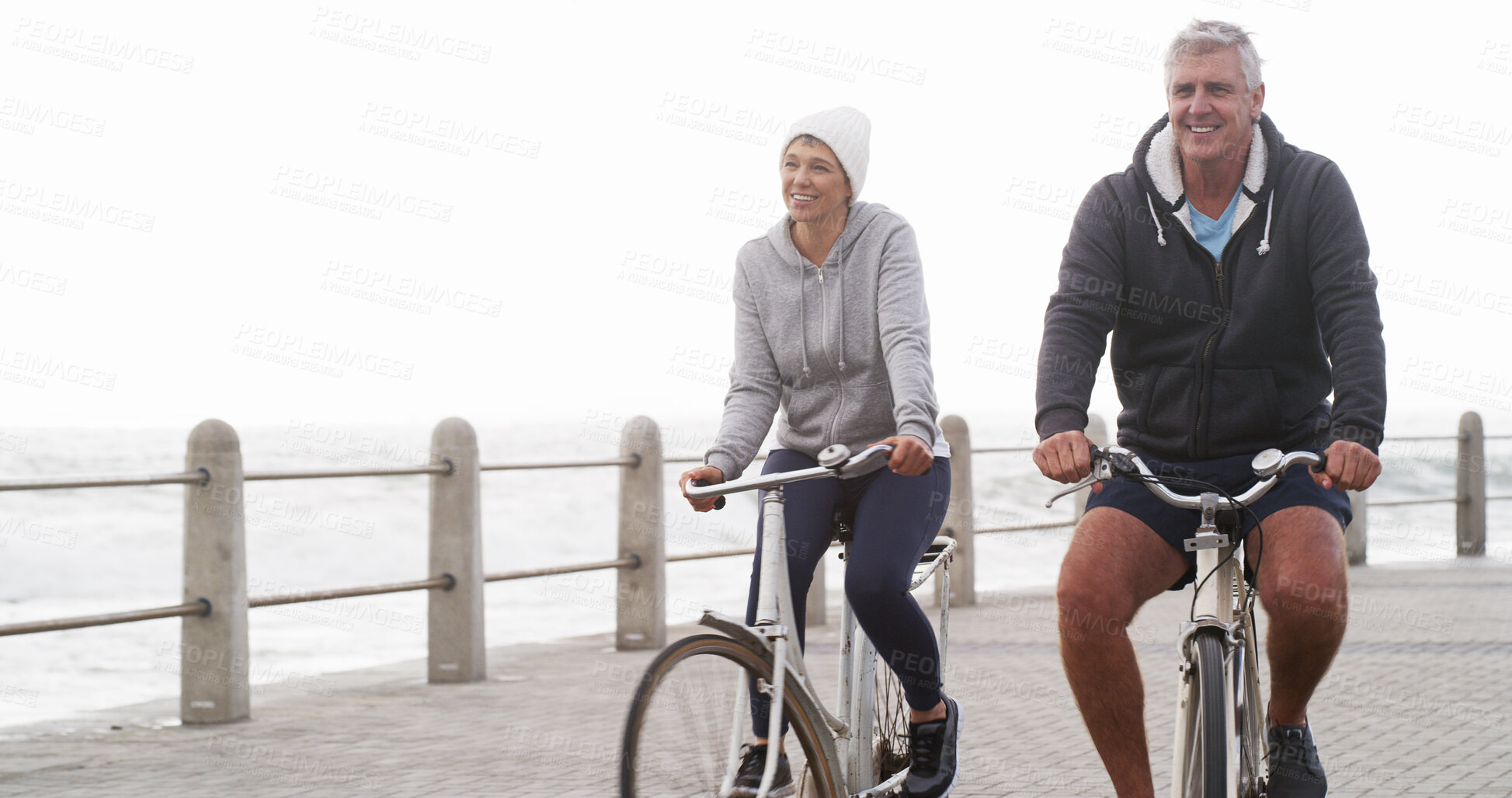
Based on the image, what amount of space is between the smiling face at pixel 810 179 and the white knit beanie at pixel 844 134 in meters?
0.02

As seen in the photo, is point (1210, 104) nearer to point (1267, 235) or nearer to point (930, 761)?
point (1267, 235)

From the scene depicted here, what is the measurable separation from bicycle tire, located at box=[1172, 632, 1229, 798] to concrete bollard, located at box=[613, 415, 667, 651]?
5.74 m

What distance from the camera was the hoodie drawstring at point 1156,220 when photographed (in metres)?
3.34

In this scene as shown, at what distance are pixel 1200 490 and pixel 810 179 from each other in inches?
48.0

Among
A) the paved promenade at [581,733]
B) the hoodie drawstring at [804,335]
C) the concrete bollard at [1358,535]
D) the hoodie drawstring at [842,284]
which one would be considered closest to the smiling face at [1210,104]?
the hoodie drawstring at [842,284]

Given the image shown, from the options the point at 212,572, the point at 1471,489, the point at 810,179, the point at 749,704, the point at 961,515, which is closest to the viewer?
the point at 749,704

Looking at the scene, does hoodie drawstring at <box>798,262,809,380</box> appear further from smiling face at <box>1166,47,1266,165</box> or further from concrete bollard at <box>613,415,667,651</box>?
concrete bollard at <box>613,415,667,651</box>

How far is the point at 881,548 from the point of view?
3543 millimetres

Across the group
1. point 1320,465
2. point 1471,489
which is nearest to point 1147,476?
point 1320,465

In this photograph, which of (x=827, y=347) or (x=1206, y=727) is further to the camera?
(x=827, y=347)

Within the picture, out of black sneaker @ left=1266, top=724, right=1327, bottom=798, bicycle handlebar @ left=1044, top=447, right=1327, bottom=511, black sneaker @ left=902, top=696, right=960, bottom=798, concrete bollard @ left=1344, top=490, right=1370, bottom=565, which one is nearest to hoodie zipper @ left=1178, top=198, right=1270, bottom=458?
bicycle handlebar @ left=1044, top=447, right=1327, bottom=511

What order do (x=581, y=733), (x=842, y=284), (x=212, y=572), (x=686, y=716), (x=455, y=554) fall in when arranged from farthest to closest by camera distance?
(x=455, y=554) → (x=212, y=572) → (x=581, y=733) → (x=842, y=284) → (x=686, y=716)

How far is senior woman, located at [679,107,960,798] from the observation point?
3590 millimetres

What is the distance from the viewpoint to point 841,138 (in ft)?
12.1
